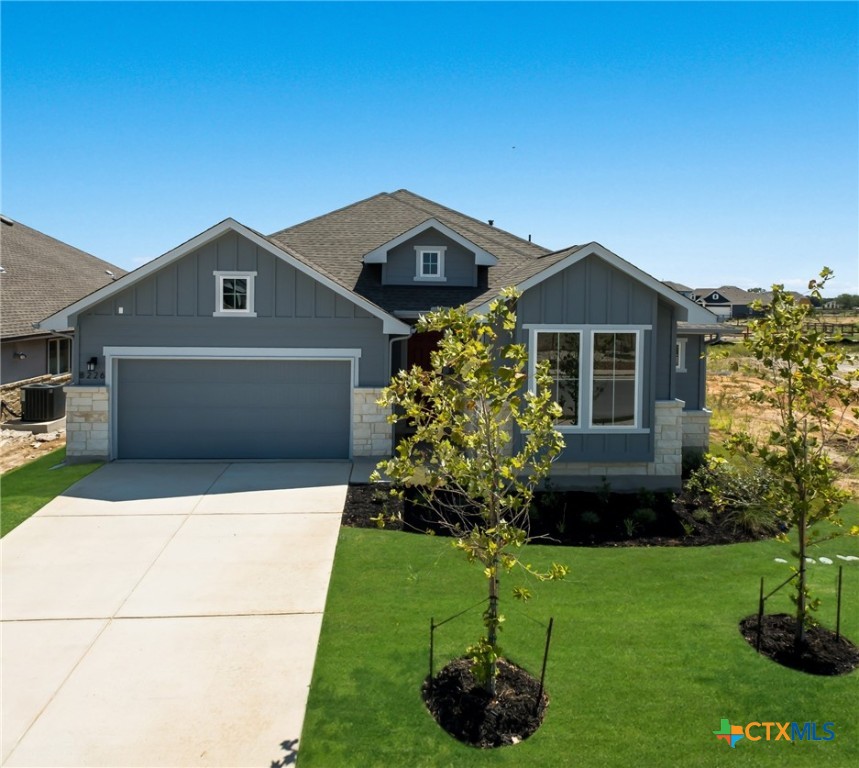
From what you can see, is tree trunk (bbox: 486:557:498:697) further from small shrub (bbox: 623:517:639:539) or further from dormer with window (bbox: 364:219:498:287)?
dormer with window (bbox: 364:219:498:287)

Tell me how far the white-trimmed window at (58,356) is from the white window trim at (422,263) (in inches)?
504

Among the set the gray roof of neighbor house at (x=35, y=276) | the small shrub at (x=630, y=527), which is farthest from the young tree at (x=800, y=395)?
the gray roof of neighbor house at (x=35, y=276)

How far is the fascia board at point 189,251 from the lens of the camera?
42.1 feet

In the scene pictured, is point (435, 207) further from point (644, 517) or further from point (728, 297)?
point (728, 297)

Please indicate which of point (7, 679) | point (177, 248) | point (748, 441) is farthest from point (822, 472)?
point (177, 248)

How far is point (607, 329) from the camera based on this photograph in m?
12.0

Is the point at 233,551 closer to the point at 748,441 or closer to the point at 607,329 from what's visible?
the point at 748,441

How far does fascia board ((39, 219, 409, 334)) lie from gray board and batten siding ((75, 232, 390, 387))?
0.58 feet

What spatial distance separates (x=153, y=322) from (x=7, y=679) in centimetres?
837

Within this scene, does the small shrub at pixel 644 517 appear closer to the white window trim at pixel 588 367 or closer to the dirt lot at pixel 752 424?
the white window trim at pixel 588 367

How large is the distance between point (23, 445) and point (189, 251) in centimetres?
635

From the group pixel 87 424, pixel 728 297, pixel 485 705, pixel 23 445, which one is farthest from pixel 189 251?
pixel 728 297

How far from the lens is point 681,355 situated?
52.2 ft

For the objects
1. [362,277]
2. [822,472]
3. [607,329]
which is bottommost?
→ [822,472]
